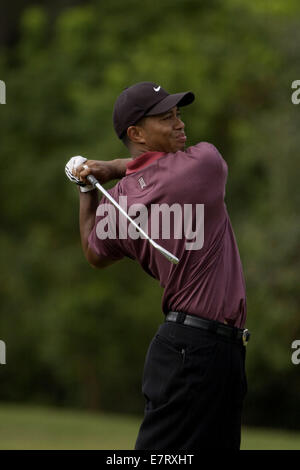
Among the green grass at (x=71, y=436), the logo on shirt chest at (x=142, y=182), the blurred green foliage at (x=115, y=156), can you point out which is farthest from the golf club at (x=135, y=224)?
the blurred green foliage at (x=115, y=156)

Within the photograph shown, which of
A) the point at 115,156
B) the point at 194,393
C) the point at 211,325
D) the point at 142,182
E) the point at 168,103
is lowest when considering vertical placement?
the point at 194,393

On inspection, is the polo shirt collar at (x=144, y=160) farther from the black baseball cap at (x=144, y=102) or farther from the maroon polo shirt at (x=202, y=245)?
the black baseball cap at (x=144, y=102)

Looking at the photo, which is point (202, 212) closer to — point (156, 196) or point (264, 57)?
point (156, 196)

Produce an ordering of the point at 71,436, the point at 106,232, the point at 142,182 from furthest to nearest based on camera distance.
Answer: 1. the point at 71,436
2. the point at 106,232
3. the point at 142,182

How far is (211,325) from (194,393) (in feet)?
1.00

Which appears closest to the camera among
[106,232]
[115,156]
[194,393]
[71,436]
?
Answer: [194,393]

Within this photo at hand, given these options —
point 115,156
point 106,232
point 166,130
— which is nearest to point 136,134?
point 166,130

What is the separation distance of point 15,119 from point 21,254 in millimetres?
4096

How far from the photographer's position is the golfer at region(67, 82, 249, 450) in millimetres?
4117

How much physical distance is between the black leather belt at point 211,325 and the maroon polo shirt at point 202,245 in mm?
25

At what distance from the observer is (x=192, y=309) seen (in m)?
4.16

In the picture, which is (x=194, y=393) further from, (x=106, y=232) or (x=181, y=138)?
(x=181, y=138)

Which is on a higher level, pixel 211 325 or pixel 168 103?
pixel 168 103

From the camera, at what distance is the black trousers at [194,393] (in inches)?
162
